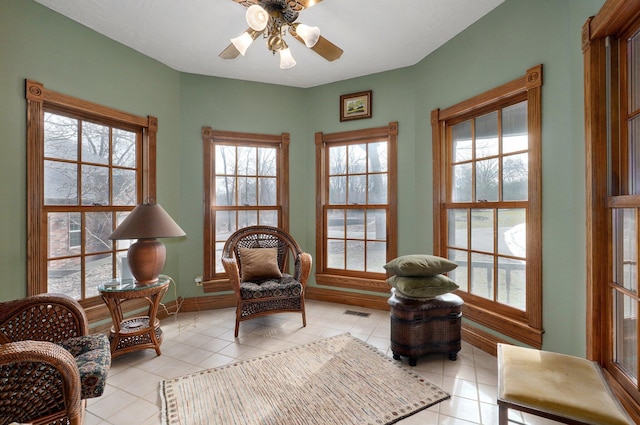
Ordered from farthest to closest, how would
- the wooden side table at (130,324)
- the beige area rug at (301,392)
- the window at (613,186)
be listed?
the wooden side table at (130,324) < the beige area rug at (301,392) < the window at (613,186)

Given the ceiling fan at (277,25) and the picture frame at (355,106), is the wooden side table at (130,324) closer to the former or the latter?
the ceiling fan at (277,25)

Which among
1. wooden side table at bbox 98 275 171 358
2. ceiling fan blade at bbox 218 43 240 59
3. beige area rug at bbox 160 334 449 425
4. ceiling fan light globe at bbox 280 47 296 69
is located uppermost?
ceiling fan blade at bbox 218 43 240 59

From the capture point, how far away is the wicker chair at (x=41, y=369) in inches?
48.3

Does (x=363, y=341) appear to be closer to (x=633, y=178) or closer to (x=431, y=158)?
(x=431, y=158)

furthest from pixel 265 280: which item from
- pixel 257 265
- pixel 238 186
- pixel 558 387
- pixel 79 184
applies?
pixel 558 387

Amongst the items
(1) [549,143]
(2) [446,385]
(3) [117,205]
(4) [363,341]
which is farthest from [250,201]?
(1) [549,143]

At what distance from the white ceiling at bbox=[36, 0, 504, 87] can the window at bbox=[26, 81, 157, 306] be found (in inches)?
30.1

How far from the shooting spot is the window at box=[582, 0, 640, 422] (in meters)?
1.42

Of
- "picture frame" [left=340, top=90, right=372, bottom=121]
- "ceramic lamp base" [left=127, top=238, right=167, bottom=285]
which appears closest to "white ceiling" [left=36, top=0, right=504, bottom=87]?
"picture frame" [left=340, top=90, right=372, bottom=121]

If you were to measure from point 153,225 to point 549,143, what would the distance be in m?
3.13

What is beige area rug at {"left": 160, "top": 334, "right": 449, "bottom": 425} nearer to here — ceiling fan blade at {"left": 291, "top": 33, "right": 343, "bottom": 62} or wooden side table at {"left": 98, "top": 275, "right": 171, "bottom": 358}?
wooden side table at {"left": 98, "top": 275, "right": 171, "bottom": 358}

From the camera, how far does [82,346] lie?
1.72m

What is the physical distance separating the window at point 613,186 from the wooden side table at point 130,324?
3079mm

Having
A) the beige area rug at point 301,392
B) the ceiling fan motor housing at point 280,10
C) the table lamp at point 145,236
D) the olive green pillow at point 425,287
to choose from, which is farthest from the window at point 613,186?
the table lamp at point 145,236
